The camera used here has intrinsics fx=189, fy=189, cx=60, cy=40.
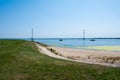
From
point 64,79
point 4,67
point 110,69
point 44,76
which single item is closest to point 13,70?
point 4,67

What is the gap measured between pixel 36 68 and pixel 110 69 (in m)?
4.91

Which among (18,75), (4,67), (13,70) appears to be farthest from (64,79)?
(4,67)

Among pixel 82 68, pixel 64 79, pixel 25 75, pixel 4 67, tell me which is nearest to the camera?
pixel 64 79

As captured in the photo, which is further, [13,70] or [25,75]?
[13,70]

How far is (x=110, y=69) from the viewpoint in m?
12.2

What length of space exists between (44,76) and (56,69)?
A: 4.75ft

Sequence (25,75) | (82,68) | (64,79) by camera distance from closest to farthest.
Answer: (64,79)
(25,75)
(82,68)

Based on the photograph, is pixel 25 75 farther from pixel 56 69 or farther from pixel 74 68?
pixel 74 68

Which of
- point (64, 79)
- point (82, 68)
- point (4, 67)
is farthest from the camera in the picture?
point (4, 67)

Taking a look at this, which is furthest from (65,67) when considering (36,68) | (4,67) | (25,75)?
(4,67)

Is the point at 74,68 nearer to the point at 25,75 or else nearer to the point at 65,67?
the point at 65,67

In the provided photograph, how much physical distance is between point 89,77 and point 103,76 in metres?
0.81

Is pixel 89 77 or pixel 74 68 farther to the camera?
pixel 74 68

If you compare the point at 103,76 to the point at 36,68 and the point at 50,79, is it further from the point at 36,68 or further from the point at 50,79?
the point at 36,68
